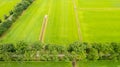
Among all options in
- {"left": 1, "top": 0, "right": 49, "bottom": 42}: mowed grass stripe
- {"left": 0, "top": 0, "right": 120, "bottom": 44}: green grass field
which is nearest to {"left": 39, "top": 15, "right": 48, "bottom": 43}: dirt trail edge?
{"left": 0, "top": 0, "right": 120, "bottom": 44}: green grass field

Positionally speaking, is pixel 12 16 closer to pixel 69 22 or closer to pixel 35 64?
pixel 69 22

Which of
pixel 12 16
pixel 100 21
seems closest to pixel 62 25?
pixel 100 21

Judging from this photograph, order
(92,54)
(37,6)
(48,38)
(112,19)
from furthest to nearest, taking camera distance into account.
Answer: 1. (37,6)
2. (112,19)
3. (48,38)
4. (92,54)

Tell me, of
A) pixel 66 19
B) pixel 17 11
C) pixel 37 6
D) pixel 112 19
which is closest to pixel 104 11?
pixel 112 19

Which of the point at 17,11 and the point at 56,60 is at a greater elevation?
the point at 17,11

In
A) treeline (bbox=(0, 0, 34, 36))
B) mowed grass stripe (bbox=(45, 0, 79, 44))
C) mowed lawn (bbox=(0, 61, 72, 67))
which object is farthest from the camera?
treeline (bbox=(0, 0, 34, 36))

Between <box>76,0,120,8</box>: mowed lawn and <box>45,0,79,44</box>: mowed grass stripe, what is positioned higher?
<box>76,0,120,8</box>: mowed lawn

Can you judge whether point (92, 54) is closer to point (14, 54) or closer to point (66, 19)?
point (14, 54)

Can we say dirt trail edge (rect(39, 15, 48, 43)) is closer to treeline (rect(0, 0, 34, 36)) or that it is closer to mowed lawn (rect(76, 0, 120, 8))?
treeline (rect(0, 0, 34, 36))
